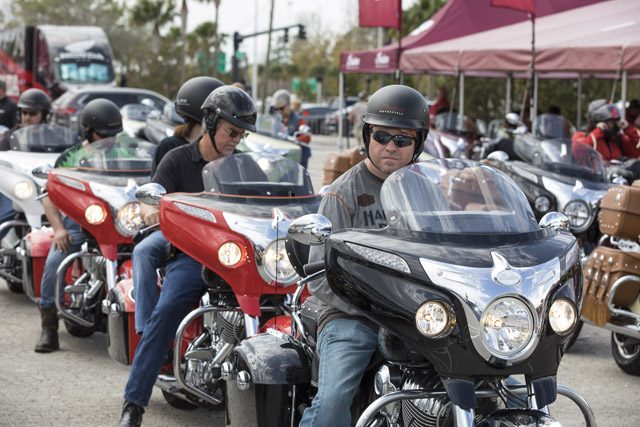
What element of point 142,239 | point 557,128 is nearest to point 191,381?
point 142,239

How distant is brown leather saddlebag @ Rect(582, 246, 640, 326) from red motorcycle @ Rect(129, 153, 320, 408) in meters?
2.61

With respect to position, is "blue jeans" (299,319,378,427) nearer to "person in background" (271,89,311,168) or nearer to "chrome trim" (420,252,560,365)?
"chrome trim" (420,252,560,365)

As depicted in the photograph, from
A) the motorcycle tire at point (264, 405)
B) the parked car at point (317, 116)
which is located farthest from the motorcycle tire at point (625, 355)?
the parked car at point (317, 116)

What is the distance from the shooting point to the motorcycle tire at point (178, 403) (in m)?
6.70

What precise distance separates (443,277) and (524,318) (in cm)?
28

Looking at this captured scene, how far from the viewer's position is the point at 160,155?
698cm

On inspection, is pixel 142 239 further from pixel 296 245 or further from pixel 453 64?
pixel 453 64

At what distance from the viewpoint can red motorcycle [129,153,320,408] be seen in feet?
18.1

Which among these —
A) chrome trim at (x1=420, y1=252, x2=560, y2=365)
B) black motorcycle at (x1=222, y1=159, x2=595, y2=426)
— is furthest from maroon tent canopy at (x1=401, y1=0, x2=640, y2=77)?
chrome trim at (x1=420, y1=252, x2=560, y2=365)

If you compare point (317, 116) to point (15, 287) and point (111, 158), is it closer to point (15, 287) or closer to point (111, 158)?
point (15, 287)

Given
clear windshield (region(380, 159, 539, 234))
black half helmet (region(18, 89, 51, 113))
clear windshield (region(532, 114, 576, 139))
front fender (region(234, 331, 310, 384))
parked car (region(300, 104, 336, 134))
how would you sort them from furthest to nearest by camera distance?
parked car (region(300, 104, 336, 134))
clear windshield (region(532, 114, 576, 139))
black half helmet (region(18, 89, 51, 113))
front fender (region(234, 331, 310, 384))
clear windshield (region(380, 159, 539, 234))

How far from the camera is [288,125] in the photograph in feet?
58.7

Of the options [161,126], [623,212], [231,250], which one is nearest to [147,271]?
[231,250]

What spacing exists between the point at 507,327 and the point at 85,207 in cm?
447
